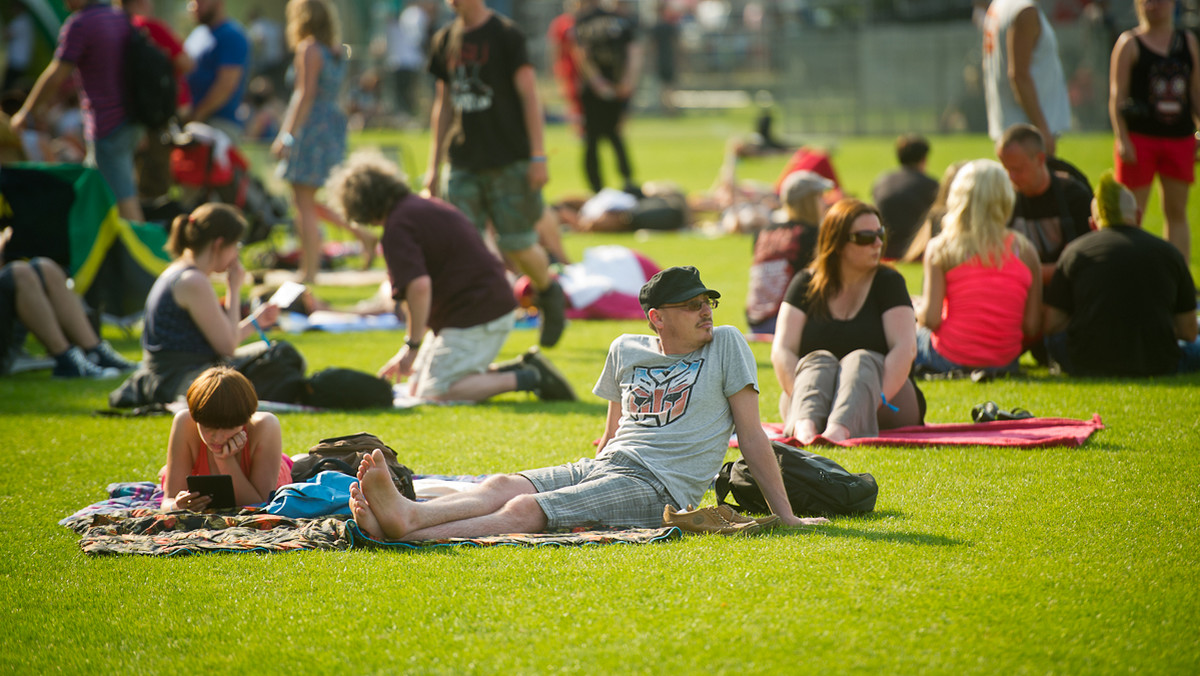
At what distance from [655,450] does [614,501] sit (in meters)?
0.24

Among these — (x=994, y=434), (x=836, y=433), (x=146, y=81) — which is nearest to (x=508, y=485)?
(x=836, y=433)

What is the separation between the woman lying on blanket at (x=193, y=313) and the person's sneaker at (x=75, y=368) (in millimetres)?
1380

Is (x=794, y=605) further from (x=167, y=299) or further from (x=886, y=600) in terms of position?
(x=167, y=299)

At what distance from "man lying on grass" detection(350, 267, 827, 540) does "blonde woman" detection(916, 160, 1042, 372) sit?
114 inches

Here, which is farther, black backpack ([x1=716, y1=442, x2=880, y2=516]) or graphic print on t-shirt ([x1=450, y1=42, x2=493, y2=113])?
graphic print on t-shirt ([x1=450, y1=42, x2=493, y2=113])

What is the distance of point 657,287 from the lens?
433cm

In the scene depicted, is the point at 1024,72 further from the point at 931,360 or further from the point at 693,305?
the point at 693,305

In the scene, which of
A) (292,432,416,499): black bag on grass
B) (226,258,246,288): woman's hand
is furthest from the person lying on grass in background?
(292,432,416,499): black bag on grass

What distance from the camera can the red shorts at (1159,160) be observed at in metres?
8.51

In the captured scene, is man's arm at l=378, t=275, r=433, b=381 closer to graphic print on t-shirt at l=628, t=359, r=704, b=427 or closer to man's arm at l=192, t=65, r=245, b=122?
graphic print on t-shirt at l=628, t=359, r=704, b=427

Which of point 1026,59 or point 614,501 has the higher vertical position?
point 1026,59

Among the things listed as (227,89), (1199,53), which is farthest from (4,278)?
(1199,53)

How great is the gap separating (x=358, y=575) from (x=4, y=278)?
17.4 feet

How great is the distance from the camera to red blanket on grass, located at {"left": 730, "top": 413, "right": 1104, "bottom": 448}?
550 cm
